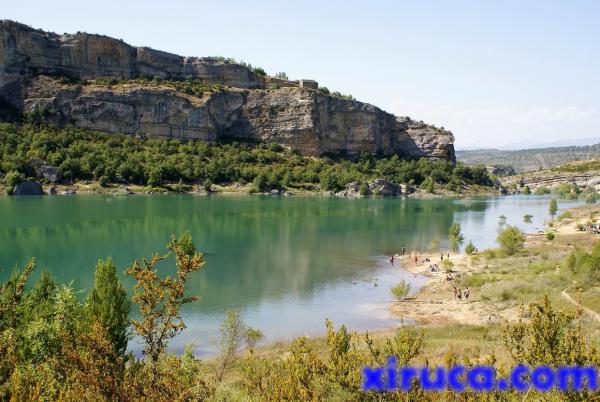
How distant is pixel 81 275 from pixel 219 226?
3130 centimetres

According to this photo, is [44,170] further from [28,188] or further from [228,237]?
[228,237]

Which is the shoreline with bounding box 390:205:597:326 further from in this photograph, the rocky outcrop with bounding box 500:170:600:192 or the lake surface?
the rocky outcrop with bounding box 500:170:600:192

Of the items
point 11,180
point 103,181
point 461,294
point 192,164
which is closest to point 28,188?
point 11,180

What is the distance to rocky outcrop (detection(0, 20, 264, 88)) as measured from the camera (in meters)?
141

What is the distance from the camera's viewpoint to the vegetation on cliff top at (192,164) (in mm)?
114250

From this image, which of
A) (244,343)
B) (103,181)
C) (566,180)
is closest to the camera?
(244,343)

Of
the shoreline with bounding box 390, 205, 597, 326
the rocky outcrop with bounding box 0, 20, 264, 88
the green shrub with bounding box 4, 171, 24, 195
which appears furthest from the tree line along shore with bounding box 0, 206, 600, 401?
the rocky outcrop with bounding box 0, 20, 264, 88

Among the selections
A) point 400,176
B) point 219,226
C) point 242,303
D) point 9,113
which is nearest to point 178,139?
point 9,113

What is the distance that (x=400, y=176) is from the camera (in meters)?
155

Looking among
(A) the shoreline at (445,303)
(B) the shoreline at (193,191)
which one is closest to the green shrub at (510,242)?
(A) the shoreline at (445,303)

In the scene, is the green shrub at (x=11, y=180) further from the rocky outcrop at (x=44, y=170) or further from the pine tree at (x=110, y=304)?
the pine tree at (x=110, y=304)

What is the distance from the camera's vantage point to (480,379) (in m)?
A: 8.48

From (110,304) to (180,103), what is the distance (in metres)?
142

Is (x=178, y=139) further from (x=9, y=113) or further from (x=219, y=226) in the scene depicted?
(x=219, y=226)
